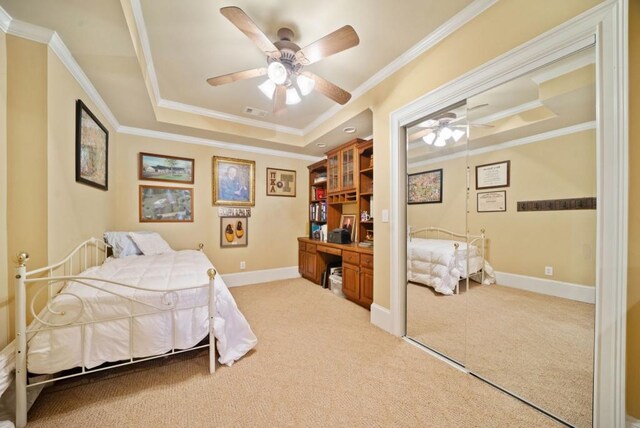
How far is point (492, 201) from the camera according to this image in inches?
75.0

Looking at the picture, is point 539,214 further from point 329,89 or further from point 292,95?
point 292,95

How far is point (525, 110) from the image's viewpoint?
1.66 m

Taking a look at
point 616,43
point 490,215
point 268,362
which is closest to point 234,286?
point 268,362

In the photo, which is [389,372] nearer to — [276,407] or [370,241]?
[276,407]

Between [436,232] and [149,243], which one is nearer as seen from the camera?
[436,232]

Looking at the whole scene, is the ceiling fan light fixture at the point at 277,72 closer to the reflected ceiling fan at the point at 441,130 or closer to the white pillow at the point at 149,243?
the reflected ceiling fan at the point at 441,130

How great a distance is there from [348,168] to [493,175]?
2047 millimetres

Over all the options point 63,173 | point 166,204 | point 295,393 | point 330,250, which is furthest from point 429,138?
point 166,204

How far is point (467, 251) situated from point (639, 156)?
1159 millimetres

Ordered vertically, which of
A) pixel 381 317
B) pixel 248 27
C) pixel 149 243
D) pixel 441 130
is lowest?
pixel 381 317

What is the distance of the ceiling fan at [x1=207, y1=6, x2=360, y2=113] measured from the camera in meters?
1.54

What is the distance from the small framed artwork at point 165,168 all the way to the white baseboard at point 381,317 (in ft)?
10.6

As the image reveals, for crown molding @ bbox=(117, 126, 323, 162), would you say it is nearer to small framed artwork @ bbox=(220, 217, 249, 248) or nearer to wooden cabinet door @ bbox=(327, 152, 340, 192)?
wooden cabinet door @ bbox=(327, 152, 340, 192)

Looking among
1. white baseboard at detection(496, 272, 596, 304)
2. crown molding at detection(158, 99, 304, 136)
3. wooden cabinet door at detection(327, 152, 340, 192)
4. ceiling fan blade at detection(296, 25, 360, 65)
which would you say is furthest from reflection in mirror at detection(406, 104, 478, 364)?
crown molding at detection(158, 99, 304, 136)
